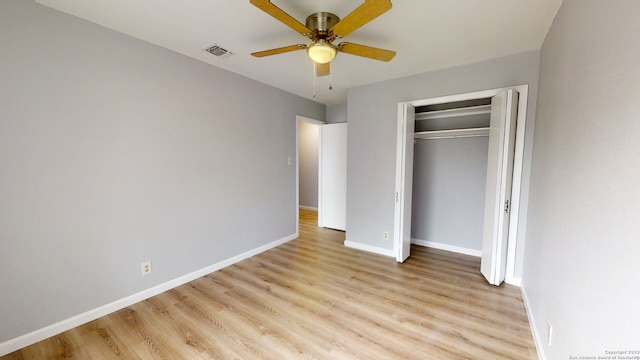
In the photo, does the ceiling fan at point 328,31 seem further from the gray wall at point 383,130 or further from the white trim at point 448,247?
the white trim at point 448,247

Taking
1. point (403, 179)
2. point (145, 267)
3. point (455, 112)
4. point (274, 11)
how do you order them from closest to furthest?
point (274, 11)
point (145, 267)
point (403, 179)
point (455, 112)

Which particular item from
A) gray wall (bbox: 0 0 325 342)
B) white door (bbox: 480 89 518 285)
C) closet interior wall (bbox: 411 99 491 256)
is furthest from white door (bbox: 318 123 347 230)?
white door (bbox: 480 89 518 285)

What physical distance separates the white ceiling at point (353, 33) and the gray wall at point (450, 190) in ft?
3.95

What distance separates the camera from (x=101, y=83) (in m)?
2.04

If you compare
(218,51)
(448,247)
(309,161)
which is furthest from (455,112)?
(309,161)

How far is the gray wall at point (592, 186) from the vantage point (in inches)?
33.1

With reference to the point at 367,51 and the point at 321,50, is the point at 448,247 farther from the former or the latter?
the point at 321,50

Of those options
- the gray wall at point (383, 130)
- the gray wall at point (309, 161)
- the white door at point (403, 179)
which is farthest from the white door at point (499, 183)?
the gray wall at point (309, 161)

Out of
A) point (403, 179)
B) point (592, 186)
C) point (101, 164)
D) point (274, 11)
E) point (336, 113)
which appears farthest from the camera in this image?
point (336, 113)

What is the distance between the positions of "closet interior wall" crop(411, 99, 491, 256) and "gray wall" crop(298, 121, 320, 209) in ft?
9.31

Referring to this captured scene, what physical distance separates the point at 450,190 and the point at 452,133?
82 centimetres

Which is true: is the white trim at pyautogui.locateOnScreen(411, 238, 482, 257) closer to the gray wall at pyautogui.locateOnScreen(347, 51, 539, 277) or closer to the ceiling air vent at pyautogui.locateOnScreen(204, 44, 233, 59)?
the gray wall at pyautogui.locateOnScreen(347, 51, 539, 277)

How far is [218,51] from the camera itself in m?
2.48

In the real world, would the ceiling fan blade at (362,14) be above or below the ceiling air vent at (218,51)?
below
